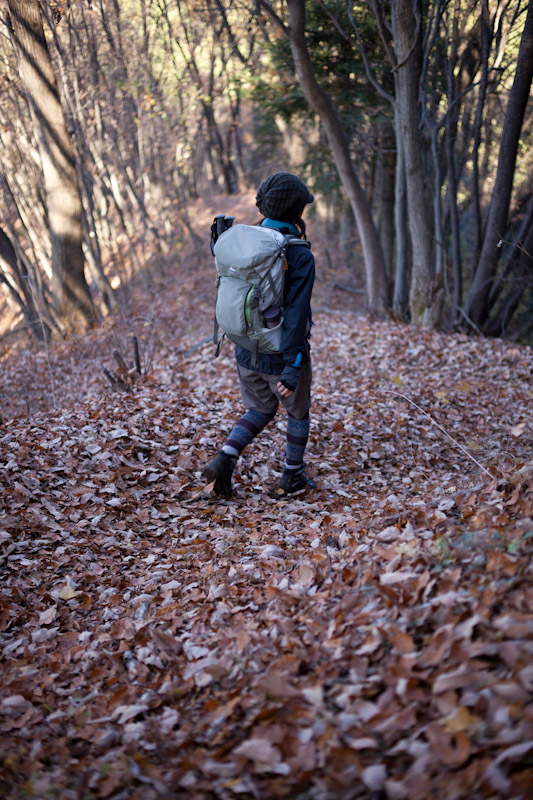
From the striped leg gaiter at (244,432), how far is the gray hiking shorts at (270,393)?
5cm

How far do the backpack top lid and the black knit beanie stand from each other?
20 centimetres

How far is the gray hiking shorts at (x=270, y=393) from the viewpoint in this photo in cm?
420

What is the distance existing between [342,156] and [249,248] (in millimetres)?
8027

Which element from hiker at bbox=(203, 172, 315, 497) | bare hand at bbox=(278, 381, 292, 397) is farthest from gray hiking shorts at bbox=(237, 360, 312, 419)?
bare hand at bbox=(278, 381, 292, 397)

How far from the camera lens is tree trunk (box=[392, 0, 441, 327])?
8.24 m

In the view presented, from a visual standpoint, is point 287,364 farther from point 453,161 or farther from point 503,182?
point 453,161

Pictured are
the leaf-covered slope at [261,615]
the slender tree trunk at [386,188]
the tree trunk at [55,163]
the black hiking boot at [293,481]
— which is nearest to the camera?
the leaf-covered slope at [261,615]

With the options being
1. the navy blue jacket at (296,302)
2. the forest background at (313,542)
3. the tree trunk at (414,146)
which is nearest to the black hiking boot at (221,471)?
the forest background at (313,542)

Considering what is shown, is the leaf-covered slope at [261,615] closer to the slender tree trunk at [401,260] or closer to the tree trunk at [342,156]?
the slender tree trunk at [401,260]

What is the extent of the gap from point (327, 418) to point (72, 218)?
8.83m

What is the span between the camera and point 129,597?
3281 millimetres

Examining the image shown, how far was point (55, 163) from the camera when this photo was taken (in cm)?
1171

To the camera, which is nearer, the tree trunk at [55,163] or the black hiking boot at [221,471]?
the black hiking boot at [221,471]

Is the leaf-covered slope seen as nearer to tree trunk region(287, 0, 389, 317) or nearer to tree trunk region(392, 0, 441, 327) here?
tree trunk region(392, 0, 441, 327)
